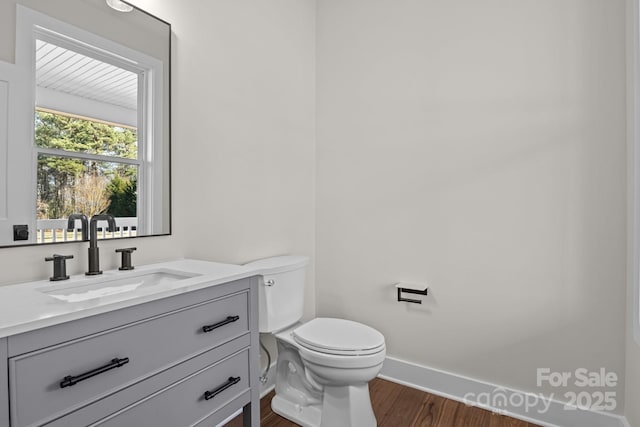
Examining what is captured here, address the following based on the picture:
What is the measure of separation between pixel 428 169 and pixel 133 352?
1731 mm

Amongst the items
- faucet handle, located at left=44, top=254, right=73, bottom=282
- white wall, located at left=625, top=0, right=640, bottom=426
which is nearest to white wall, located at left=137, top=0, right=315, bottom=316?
faucet handle, located at left=44, top=254, right=73, bottom=282

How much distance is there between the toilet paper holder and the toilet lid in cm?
43

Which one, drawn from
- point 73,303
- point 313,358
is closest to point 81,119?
point 73,303

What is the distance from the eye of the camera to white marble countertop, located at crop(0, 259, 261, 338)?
2.53 ft

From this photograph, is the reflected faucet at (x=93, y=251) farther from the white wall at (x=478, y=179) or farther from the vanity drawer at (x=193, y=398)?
the white wall at (x=478, y=179)

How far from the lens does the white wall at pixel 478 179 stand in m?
1.66

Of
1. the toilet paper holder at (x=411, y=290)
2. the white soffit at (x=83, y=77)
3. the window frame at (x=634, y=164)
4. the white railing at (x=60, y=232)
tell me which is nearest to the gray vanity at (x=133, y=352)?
the white railing at (x=60, y=232)

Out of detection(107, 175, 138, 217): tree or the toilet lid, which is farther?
the toilet lid

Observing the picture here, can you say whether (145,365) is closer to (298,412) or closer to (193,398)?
(193,398)

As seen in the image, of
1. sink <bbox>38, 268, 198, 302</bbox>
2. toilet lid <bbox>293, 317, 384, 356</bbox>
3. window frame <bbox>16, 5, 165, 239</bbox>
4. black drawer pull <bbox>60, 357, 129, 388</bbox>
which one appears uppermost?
window frame <bbox>16, 5, 165, 239</bbox>

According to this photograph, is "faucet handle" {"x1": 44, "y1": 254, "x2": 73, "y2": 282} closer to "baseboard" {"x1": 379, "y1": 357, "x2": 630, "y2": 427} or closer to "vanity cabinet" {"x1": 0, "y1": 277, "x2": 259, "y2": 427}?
"vanity cabinet" {"x1": 0, "y1": 277, "x2": 259, "y2": 427}

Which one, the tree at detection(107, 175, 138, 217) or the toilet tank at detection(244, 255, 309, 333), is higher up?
the tree at detection(107, 175, 138, 217)

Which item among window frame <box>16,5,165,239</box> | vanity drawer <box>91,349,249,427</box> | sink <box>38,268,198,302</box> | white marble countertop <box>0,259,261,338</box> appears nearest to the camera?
white marble countertop <box>0,259,261,338</box>

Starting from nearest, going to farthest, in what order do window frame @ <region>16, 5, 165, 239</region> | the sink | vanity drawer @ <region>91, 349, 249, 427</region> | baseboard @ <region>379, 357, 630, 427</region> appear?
vanity drawer @ <region>91, 349, 249, 427</region>, the sink, window frame @ <region>16, 5, 165, 239</region>, baseboard @ <region>379, 357, 630, 427</region>
